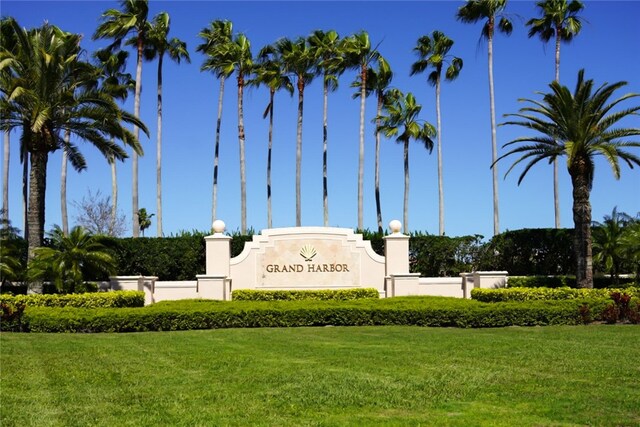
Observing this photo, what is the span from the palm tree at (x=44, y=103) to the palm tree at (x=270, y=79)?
64.3 feet

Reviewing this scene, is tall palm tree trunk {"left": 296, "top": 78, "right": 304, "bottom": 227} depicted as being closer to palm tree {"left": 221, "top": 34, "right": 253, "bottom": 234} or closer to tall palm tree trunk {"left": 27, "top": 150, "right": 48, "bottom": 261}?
palm tree {"left": 221, "top": 34, "right": 253, "bottom": 234}

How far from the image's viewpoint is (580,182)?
2394 centimetres

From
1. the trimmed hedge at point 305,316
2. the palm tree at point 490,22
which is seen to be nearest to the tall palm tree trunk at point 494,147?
the palm tree at point 490,22

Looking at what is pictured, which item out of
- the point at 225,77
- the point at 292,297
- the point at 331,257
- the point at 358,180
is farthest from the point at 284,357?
the point at 225,77

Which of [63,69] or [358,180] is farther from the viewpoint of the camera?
[358,180]

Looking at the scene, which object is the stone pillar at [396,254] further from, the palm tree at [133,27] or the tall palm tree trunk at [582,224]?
the palm tree at [133,27]

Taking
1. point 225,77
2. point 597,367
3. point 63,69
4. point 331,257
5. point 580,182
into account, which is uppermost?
point 225,77

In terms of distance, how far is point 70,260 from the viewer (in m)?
22.7

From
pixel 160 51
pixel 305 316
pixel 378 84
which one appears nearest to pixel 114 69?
pixel 160 51

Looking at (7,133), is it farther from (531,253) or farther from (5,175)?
(531,253)

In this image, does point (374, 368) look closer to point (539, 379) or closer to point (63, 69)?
point (539, 379)

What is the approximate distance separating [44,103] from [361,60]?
79.5 ft

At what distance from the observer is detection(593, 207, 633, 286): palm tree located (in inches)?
1056

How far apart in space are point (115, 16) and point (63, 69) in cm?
1745
